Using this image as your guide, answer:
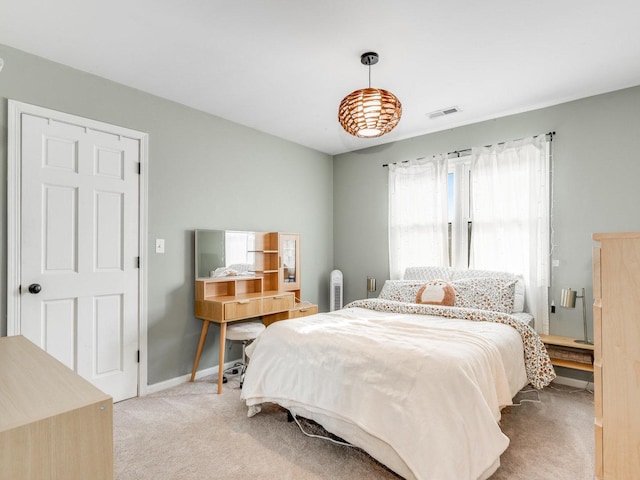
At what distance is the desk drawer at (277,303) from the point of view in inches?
143

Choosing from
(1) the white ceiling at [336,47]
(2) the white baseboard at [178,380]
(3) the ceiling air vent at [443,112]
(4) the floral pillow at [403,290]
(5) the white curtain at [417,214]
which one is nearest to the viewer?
(1) the white ceiling at [336,47]

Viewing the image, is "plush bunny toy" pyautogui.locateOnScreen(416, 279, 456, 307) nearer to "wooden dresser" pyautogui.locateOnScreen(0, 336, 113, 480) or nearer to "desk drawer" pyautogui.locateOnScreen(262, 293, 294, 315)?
"desk drawer" pyautogui.locateOnScreen(262, 293, 294, 315)

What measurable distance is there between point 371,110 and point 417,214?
214cm

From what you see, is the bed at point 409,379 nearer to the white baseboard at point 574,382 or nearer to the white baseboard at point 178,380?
the white baseboard at point 574,382

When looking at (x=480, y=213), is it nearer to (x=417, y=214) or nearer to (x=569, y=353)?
(x=417, y=214)

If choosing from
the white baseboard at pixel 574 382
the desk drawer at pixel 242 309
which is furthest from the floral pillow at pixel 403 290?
the white baseboard at pixel 574 382

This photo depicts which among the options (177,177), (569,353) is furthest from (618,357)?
(177,177)

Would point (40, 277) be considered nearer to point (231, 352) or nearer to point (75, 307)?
point (75, 307)

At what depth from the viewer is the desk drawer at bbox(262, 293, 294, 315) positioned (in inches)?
143

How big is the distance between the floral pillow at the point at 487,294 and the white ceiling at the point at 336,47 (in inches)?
67.0

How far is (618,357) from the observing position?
1.27 m

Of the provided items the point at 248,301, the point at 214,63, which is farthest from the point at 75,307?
the point at 214,63

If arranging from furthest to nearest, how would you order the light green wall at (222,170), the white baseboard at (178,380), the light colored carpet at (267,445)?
1. the white baseboard at (178,380)
2. the light green wall at (222,170)
3. the light colored carpet at (267,445)

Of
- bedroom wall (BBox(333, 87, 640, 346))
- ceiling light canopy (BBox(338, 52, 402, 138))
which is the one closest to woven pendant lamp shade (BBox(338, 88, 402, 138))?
ceiling light canopy (BBox(338, 52, 402, 138))
